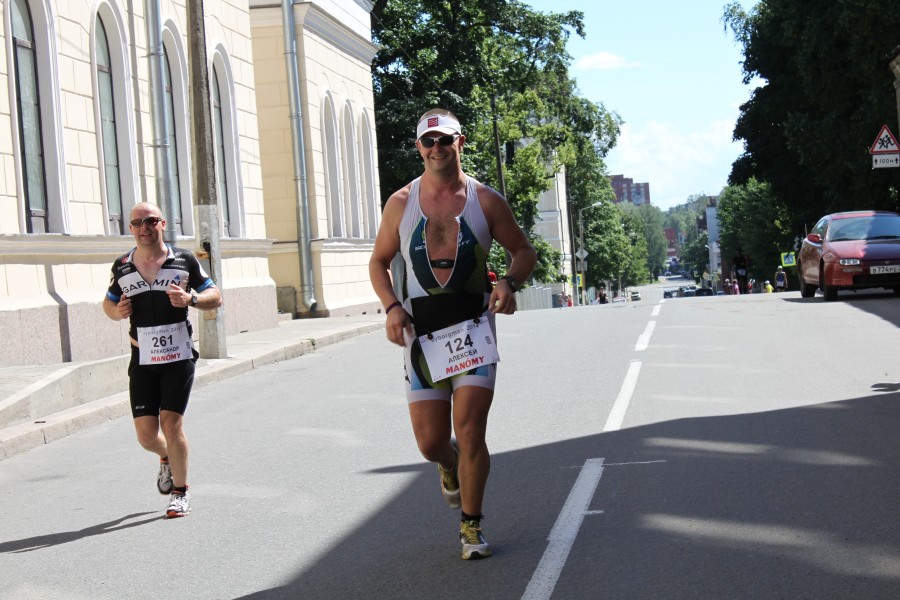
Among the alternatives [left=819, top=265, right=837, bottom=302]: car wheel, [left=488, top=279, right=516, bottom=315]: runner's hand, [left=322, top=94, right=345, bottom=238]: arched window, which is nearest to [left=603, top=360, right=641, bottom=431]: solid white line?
[left=488, top=279, right=516, bottom=315]: runner's hand

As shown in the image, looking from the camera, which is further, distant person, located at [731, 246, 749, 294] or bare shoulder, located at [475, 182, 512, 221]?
distant person, located at [731, 246, 749, 294]

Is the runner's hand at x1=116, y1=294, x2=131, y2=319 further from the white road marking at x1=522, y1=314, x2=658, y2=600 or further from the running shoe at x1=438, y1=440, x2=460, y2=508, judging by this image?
the white road marking at x1=522, y1=314, x2=658, y2=600

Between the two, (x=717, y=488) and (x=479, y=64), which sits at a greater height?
(x=479, y=64)

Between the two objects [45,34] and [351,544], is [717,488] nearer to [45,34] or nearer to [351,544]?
[351,544]

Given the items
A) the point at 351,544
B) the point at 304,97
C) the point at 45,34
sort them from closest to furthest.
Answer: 1. the point at 351,544
2. the point at 45,34
3. the point at 304,97

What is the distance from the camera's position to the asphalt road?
5.33 m

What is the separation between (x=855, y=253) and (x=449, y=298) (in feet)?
57.0

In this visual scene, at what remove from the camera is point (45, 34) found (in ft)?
53.4

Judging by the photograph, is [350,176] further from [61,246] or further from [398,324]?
[398,324]

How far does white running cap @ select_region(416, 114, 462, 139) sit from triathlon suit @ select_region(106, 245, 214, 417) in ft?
7.79

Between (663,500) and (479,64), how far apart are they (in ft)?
130

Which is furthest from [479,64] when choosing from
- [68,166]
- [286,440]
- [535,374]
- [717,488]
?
[717,488]

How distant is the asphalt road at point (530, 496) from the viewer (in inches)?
210

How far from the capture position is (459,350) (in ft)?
18.2
